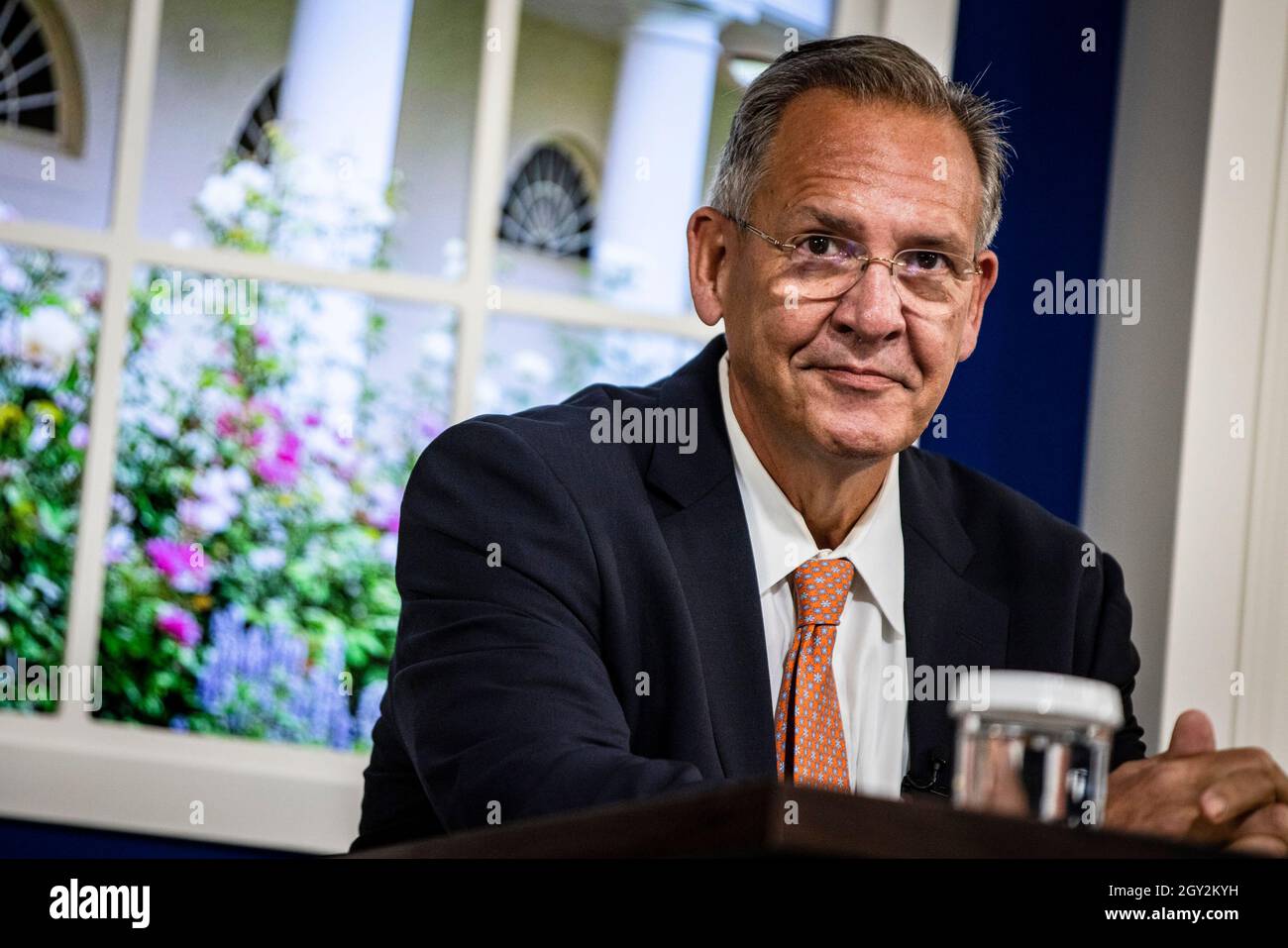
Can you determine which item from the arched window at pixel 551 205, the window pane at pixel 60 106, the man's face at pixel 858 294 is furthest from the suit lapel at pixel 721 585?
the window pane at pixel 60 106

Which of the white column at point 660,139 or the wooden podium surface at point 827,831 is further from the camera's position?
the white column at point 660,139

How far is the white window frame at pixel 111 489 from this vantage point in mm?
2502

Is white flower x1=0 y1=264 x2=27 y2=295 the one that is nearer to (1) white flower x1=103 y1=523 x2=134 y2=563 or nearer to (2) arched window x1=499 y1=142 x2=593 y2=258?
(1) white flower x1=103 y1=523 x2=134 y2=563

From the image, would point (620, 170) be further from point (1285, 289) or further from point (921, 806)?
point (921, 806)

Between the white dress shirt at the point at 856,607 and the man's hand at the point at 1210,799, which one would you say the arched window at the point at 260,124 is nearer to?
the white dress shirt at the point at 856,607

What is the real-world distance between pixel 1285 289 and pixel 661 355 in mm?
1064

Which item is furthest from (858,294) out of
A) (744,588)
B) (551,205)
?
(551,205)

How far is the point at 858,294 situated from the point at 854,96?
256mm

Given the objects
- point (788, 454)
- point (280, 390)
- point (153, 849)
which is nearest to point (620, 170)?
point (280, 390)

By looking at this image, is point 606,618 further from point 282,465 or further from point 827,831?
point 282,465

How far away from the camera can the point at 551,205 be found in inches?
114

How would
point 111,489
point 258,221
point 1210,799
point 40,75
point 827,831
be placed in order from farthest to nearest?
point 40,75 → point 258,221 → point 111,489 → point 1210,799 → point 827,831

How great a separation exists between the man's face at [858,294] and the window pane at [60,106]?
4.67 feet

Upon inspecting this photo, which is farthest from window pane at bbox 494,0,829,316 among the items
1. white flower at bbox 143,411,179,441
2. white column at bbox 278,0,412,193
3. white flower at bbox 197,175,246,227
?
white flower at bbox 143,411,179,441
